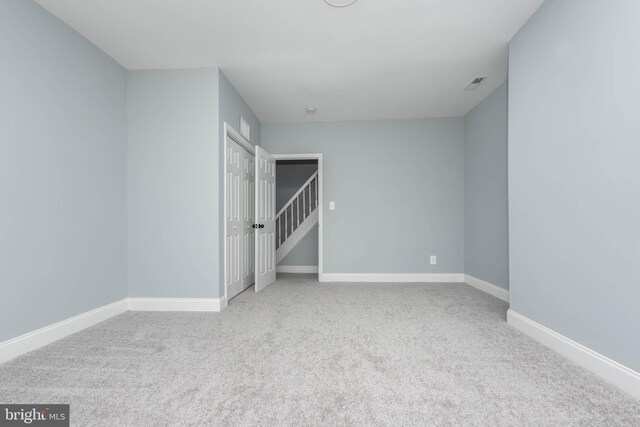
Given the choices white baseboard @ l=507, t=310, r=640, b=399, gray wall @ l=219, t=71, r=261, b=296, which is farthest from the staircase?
white baseboard @ l=507, t=310, r=640, b=399

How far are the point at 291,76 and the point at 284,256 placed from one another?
3.56 m

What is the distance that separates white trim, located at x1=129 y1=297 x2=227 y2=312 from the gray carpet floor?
0.75 feet

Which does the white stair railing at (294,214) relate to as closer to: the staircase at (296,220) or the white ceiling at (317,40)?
the staircase at (296,220)

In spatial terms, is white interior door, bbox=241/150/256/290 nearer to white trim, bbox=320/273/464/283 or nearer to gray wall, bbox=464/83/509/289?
white trim, bbox=320/273/464/283

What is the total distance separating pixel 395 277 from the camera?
15.5ft

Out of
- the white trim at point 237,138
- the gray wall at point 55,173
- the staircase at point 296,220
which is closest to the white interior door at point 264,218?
the white trim at point 237,138

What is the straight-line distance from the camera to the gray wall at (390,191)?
473 centimetres

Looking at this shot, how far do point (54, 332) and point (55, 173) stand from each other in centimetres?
127

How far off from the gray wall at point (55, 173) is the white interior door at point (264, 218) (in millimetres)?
1592

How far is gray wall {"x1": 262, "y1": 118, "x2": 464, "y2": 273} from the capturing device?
4730mm

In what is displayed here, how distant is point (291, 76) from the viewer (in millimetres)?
3391

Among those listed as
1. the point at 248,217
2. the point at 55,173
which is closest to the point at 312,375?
the point at 55,173

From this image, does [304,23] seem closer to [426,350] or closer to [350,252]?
[426,350]

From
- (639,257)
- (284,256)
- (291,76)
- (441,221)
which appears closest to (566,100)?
(639,257)
